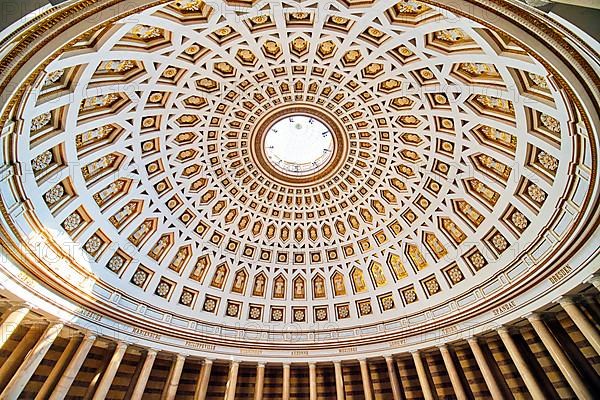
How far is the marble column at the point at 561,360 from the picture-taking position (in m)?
13.0

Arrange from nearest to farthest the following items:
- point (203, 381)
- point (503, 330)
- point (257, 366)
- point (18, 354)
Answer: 1. point (18, 354)
2. point (503, 330)
3. point (203, 381)
4. point (257, 366)

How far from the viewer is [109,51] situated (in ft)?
40.9

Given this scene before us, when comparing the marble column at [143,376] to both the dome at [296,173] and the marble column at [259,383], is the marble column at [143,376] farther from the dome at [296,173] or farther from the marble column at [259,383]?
the marble column at [259,383]

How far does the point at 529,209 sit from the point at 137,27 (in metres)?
20.4

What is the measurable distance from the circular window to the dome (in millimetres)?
190

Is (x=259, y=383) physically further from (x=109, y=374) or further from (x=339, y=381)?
(x=109, y=374)

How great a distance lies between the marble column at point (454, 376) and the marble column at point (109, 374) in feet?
61.3

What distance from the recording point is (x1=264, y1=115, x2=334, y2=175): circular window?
2455cm

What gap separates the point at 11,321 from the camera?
1343 centimetres

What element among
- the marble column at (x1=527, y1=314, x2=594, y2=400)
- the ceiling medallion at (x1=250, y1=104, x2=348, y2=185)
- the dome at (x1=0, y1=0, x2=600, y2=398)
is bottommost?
the marble column at (x1=527, y1=314, x2=594, y2=400)

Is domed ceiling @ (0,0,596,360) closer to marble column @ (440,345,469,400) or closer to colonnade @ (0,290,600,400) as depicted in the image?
colonnade @ (0,290,600,400)

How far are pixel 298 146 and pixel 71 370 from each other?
20582 millimetres

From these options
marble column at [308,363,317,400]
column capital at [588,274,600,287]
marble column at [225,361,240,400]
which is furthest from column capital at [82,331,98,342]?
column capital at [588,274,600,287]

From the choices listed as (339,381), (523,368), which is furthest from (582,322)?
(339,381)
